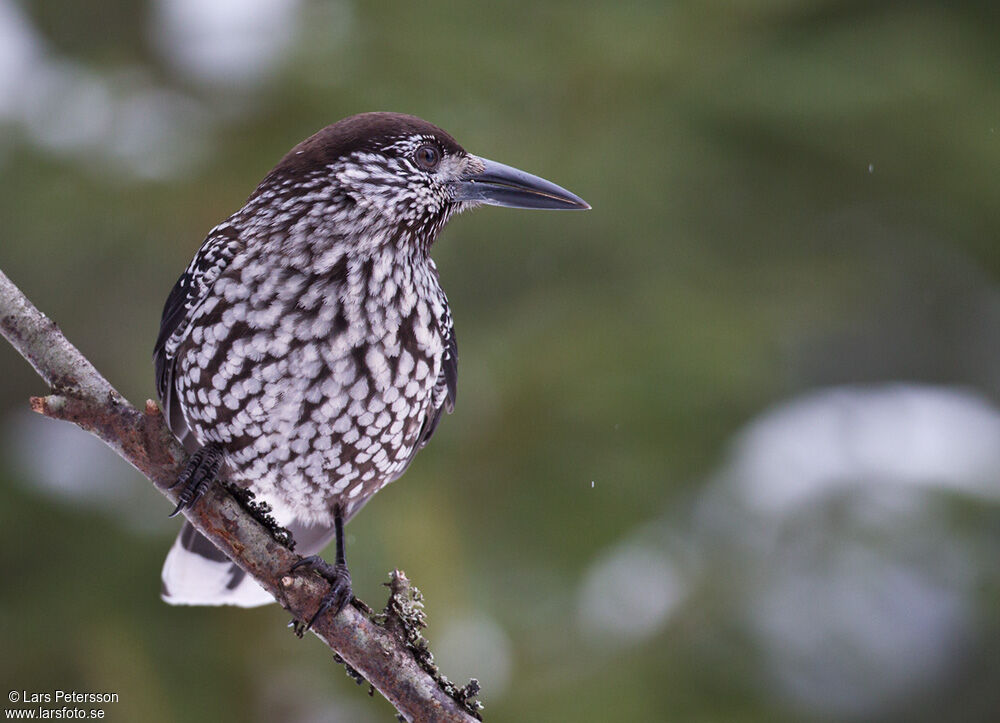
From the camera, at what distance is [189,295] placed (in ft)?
10.1

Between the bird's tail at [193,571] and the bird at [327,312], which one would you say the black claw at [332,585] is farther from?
the bird's tail at [193,571]

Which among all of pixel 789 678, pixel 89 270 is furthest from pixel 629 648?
pixel 89 270

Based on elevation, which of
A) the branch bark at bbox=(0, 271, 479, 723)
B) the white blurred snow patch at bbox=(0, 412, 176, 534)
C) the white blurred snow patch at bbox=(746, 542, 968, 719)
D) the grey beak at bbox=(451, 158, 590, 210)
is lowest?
the branch bark at bbox=(0, 271, 479, 723)

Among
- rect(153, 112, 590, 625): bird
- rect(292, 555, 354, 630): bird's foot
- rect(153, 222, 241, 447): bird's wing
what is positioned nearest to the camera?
rect(292, 555, 354, 630): bird's foot

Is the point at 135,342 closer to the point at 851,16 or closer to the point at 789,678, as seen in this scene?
the point at 789,678

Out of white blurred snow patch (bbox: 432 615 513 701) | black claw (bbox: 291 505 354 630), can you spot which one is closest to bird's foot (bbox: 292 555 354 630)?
black claw (bbox: 291 505 354 630)

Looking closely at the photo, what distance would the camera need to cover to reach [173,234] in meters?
5.09

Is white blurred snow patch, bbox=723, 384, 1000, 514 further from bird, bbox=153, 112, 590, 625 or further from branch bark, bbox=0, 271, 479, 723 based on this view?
branch bark, bbox=0, 271, 479, 723

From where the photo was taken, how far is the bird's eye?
3.12 m

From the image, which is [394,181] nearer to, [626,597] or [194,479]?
[194,479]

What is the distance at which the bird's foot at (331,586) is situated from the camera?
262cm

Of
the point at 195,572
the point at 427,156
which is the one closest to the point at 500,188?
the point at 427,156

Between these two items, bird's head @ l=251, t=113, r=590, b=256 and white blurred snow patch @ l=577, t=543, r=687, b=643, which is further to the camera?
white blurred snow patch @ l=577, t=543, r=687, b=643

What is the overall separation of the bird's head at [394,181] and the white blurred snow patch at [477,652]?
7.68 ft
